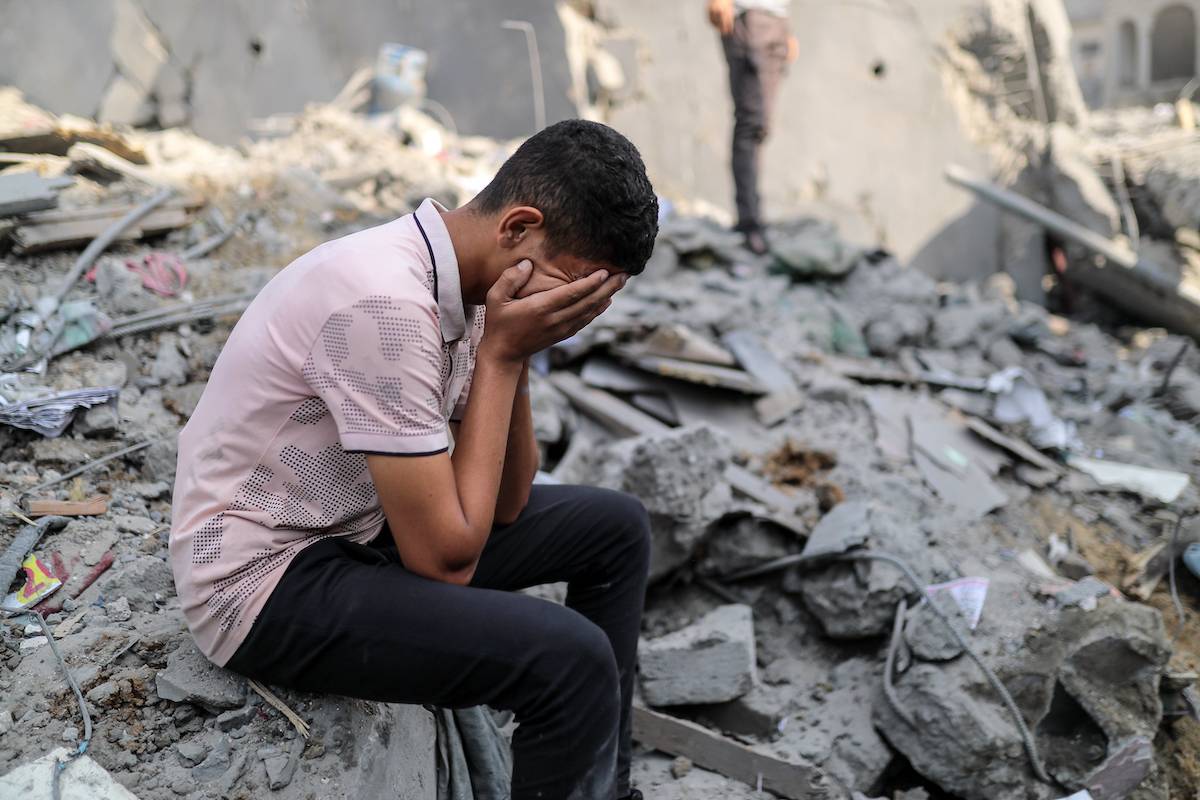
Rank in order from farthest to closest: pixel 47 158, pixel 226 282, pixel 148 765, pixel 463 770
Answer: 1. pixel 47 158
2. pixel 226 282
3. pixel 463 770
4. pixel 148 765

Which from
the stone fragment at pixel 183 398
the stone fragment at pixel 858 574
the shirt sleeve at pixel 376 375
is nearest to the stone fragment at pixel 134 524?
the stone fragment at pixel 183 398

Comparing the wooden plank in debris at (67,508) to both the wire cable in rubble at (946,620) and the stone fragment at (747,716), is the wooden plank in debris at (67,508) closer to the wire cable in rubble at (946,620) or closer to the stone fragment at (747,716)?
the stone fragment at (747,716)

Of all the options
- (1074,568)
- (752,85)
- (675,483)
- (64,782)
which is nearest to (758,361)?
(675,483)

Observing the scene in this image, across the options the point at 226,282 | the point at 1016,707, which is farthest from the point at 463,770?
the point at 226,282

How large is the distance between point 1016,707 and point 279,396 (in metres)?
2.21

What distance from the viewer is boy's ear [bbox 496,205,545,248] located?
1616mm

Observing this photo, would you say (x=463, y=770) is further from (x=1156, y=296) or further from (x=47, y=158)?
(x=1156, y=296)

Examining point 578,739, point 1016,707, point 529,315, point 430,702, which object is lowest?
point 1016,707

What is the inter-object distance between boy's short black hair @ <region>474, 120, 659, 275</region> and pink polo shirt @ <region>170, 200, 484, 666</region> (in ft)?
0.65

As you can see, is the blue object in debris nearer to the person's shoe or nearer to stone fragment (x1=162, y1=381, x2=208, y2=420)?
the person's shoe

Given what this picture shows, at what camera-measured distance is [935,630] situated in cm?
268

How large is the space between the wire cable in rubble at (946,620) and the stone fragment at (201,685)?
6.21ft

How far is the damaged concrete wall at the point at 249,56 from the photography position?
5371mm

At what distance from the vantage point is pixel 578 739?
5.45 ft
